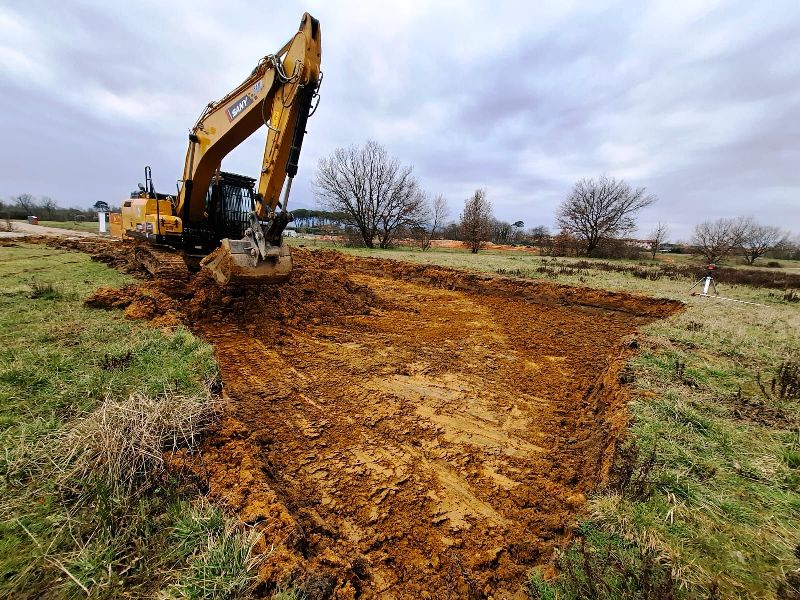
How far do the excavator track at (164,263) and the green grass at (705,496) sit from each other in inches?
349

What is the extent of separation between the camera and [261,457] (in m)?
2.94

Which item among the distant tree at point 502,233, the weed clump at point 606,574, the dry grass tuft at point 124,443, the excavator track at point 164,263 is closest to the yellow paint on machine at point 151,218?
the excavator track at point 164,263

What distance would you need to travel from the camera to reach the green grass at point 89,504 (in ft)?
5.74

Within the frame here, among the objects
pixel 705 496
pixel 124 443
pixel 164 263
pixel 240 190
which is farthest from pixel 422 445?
pixel 240 190

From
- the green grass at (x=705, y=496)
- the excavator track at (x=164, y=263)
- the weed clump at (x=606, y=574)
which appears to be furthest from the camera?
the excavator track at (x=164, y=263)

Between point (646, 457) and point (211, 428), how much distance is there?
3.63 meters

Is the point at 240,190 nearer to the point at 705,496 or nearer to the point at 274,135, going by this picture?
the point at 274,135

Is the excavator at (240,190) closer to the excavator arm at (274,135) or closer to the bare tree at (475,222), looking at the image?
the excavator arm at (274,135)

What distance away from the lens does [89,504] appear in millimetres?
2105

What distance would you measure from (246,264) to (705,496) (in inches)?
245

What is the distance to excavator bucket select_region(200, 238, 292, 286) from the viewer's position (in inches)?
229

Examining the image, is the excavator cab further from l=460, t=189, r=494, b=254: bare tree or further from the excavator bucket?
l=460, t=189, r=494, b=254: bare tree

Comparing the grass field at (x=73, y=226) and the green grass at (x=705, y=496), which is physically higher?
the grass field at (x=73, y=226)

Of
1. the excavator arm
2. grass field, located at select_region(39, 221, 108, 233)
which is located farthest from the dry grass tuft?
grass field, located at select_region(39, 221, 108, 233)
